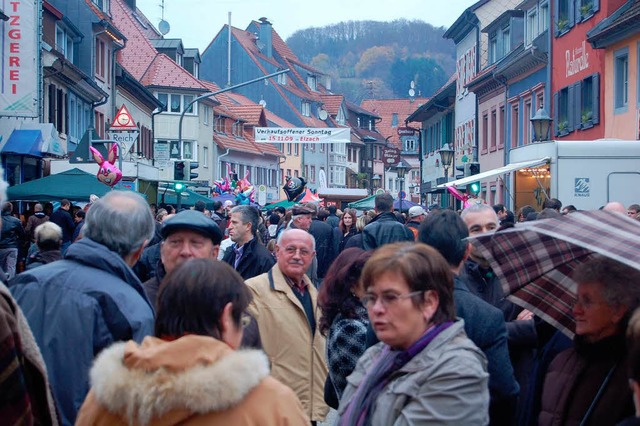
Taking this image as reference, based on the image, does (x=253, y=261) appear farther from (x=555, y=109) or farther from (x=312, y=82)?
(x=312, y=82)

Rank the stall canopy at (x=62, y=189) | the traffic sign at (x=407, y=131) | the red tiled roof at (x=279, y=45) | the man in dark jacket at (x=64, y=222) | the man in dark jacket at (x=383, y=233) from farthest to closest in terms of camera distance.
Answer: the red tiled roof at (x=279, y=45), the traffic sign at (x=407, y=131), the stall canopy at (x=62, y=189), the man in dark jacket at (x=64, y=222), the man in dark jacket at (x=383, y=233)

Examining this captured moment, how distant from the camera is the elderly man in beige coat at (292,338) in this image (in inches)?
256

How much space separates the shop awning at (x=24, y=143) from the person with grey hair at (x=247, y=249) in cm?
1641

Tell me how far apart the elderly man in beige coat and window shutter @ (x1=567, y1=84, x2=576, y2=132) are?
24.0 meters

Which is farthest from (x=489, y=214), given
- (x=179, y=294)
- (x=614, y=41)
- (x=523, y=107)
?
(x=523, y=107)

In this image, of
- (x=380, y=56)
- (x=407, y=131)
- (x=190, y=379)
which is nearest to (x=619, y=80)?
(x=190, y=379)

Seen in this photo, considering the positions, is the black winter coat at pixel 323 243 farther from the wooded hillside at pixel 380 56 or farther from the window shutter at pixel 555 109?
the wooded hillside at pixel 380 56

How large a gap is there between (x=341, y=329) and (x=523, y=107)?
31.8 meters

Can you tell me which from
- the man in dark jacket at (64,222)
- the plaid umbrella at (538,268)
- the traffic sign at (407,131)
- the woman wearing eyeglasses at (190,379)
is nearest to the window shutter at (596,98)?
the man in dark jacket at (64,222)

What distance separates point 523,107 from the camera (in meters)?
36.4

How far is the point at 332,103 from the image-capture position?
9994 centimetres

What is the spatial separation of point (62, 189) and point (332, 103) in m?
80.3

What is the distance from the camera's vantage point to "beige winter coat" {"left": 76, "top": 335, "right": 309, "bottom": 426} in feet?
9.82

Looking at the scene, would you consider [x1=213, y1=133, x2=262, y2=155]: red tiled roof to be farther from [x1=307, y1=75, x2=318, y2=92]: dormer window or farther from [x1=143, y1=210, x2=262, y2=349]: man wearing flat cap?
[x1=143, y1=210, x2=262, y2=349]: man wearing flat cap
